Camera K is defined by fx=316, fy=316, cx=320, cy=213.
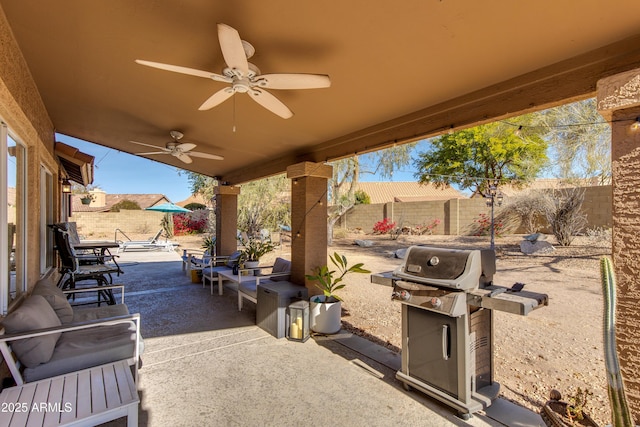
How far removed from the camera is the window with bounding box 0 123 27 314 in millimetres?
2590

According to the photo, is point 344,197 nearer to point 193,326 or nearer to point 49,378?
point 193,326

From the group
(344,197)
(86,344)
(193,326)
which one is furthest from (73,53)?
(344,197)

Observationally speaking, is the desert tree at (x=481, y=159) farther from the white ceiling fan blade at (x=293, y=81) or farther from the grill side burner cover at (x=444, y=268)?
the white ceiling fan blade at (x=293, y=81)

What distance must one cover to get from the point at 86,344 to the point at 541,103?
4403mm

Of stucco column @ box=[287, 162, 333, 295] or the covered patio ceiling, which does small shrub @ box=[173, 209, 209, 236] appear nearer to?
stucco column @ box=[287, 162, 333, 295]

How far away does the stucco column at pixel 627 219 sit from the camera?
6.61 ft

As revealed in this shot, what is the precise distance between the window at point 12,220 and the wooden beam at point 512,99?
3.71m

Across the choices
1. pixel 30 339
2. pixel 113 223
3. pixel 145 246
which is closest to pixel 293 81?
pixel 30 339

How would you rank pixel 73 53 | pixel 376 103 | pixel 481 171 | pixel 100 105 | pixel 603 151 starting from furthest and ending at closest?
pixel 481 171
pixel 603 151
pixel 100 105
pixel 376 103
pixel 73 53

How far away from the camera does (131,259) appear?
1136 cm

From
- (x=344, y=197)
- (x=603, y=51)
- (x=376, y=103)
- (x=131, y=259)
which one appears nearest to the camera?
(x=603, y=51)

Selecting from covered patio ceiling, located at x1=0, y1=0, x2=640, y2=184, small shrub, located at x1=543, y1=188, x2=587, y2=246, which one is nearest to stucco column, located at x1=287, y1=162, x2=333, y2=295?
covered patio ceiling, located at x1=0, y1=0, x2=640, y2=184

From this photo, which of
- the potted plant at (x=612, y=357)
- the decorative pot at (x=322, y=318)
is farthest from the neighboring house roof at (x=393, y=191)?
the potted plant at (x=612, y=357)

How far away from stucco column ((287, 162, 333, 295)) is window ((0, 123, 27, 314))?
3.37 metres
